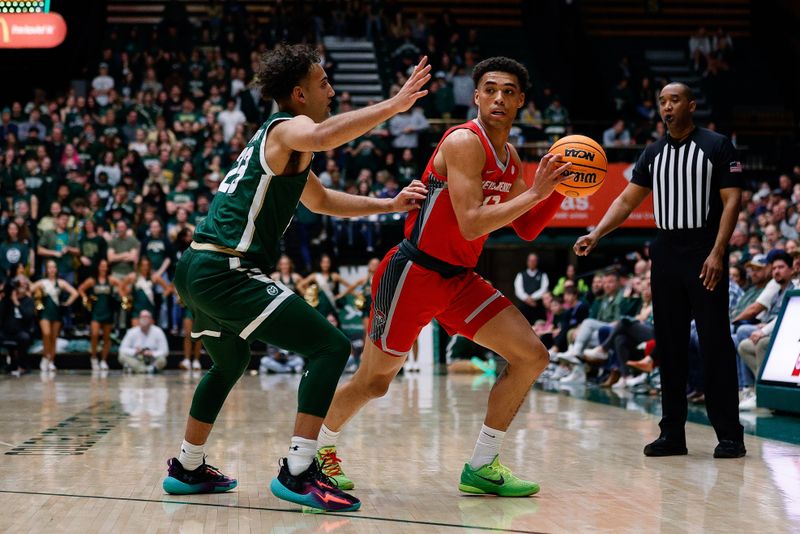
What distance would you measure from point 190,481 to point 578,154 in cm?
233

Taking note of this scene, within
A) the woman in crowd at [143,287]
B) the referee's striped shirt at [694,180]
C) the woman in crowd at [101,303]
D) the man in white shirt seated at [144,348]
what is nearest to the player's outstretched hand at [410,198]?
the referee's striped shirt at [694,180]

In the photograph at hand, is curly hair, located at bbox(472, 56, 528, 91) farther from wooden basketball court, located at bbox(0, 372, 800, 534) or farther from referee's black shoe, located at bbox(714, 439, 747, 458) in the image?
referee's black shoe, located at bbox(714, 439, 747, 458)

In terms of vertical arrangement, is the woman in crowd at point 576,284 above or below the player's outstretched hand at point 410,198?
below

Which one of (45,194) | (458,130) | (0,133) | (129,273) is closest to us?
(458,130)

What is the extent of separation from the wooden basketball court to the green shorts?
29.8 inches

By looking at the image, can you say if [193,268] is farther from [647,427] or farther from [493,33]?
[493,33]

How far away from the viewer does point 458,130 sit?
456 centimetres

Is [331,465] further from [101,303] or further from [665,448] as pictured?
[101,303]

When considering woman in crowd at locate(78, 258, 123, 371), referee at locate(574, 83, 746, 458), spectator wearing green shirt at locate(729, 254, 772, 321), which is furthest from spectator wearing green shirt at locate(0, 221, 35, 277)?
referee at locate(574, 83, 746, 458)

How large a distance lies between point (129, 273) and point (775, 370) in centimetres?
972

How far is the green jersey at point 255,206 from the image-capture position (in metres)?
4.18

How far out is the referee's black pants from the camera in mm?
5660

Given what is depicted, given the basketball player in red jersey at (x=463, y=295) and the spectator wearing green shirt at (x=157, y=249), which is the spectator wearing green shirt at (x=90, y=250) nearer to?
the spectator wearing green shirt at (x=157, y=249)

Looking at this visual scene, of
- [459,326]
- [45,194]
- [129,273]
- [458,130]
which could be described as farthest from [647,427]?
[45,194]
